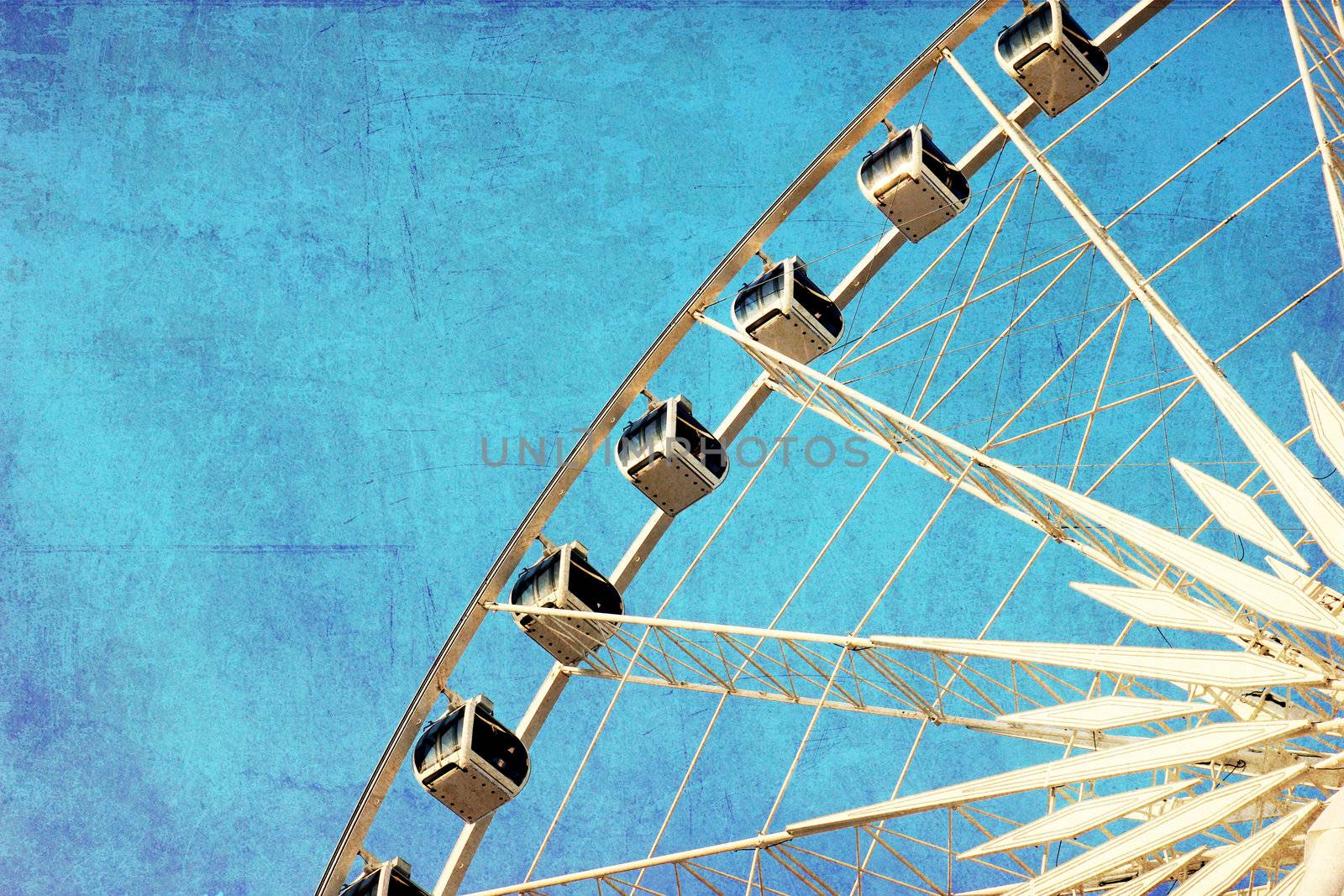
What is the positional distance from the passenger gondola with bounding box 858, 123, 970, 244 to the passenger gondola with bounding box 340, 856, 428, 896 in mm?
8802

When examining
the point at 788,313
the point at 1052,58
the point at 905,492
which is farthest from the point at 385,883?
the point at 905,492

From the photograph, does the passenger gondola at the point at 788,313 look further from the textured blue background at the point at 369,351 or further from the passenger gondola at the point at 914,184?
the textured blue background at the point at 369,351

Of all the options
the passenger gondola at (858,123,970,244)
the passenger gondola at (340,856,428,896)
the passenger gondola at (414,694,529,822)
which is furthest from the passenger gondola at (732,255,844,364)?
the passenger gondola at (340,856,428,896)

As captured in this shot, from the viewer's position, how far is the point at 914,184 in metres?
18.4

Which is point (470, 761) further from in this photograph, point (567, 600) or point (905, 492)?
point (905, 492)

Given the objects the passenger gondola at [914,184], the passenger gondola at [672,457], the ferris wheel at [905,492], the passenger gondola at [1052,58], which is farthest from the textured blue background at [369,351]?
the passenger gondola at [1052,58]

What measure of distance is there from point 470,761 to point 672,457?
387 centimetres

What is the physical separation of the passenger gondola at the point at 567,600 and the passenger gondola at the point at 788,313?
10.5 feet

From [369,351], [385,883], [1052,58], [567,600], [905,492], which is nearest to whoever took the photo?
[385,883]

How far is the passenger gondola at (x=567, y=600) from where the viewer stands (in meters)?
18.4

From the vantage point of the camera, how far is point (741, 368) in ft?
110

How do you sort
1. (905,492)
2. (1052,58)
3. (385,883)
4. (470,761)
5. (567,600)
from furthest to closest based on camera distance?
(905,492), (1052,58), (567,600), (385,883), (470,761)

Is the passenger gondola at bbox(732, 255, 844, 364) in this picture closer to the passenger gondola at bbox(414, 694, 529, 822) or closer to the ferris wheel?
the ferris wheel

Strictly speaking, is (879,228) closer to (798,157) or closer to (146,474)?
(798,157)
